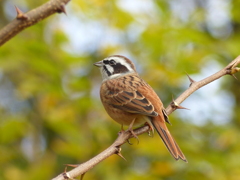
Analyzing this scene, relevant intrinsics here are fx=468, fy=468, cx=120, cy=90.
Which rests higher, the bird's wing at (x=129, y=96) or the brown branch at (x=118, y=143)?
the bird's wing at (x=129, y=96)

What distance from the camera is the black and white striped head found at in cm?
499

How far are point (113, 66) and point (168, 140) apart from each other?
5.02 feet

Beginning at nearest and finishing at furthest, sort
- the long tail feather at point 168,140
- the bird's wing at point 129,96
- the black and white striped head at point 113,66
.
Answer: the long tail feather at point 168,140 → the bird's wing at point 129,96 → the black and white striped head at point 113,66

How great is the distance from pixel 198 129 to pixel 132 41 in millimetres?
1486

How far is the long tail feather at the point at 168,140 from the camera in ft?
11.5

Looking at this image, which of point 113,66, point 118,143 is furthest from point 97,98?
point 118,143

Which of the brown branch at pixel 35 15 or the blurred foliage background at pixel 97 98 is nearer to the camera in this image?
the brown branch at pixel 35 15

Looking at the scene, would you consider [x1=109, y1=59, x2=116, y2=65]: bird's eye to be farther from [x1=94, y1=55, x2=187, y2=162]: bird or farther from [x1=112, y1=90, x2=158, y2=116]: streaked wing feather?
[x1=112, y1=90, x2=158, y2=116]: streaked wing feather

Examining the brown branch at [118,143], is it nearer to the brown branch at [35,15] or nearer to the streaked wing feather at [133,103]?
the streaked wing feather at [133,103]

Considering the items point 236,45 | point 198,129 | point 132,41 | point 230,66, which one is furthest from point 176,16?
point 230,66

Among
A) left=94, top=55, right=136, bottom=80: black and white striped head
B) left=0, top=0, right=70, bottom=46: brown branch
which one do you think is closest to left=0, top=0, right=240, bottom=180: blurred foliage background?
left=94, top=55, right=136, bottom=80: black and white striped head

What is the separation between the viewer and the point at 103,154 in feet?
8.61

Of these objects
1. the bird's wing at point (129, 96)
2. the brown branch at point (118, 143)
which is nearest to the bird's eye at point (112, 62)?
the bird's wing at point (129, 96)

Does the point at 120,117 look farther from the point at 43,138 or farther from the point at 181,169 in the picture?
the point at 43,138
